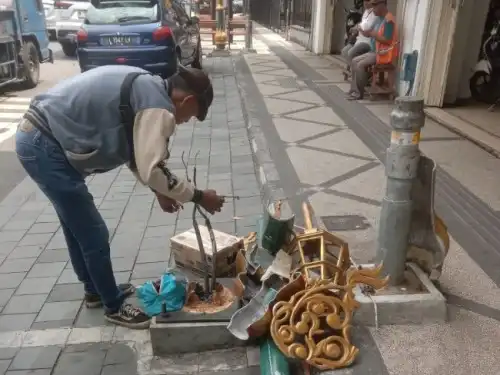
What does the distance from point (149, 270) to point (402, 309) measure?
1.69 meters

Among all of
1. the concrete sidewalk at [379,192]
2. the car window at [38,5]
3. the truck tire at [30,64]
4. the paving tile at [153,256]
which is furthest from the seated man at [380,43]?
the car window at [38,5]

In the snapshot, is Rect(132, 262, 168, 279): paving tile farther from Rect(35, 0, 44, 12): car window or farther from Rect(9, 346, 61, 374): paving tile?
Rect(35, 0, 44, 12): car window

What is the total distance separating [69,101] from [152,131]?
1.58ft

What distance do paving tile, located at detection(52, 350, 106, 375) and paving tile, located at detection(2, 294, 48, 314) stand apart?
1.74ft

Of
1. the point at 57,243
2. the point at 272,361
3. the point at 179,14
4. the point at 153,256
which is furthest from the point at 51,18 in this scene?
the point at 272,361

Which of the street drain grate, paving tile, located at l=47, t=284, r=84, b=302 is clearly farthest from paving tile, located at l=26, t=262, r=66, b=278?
the street drain grate

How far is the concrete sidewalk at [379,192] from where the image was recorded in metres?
2.39

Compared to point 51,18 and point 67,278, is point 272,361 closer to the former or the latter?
point 67,278

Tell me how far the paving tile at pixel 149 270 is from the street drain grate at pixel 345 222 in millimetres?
1240

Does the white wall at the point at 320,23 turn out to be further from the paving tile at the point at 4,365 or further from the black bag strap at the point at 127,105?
the paving tile at the point at 4,365

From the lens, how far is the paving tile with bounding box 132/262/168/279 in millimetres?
3283

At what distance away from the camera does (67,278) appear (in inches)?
129

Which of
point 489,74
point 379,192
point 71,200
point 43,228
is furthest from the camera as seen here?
point 489,74

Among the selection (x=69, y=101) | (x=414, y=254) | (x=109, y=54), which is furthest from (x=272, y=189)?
(x=109, y=54)
